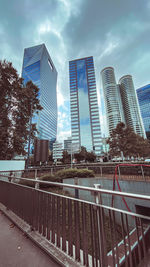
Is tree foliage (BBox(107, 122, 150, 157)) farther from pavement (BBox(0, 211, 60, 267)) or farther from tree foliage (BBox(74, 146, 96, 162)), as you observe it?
tree foliage (BBox(74, 146, 96, 162))

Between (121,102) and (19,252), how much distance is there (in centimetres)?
10494

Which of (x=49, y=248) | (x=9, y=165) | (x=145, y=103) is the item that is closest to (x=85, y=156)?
(x=9, y=165)

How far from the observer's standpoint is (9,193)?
349cm

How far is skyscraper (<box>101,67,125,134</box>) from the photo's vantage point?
8225cm

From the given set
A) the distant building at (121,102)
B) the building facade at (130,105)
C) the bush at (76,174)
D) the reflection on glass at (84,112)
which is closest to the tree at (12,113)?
the bush at (76,174)

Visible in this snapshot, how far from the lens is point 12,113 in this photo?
1359 cm

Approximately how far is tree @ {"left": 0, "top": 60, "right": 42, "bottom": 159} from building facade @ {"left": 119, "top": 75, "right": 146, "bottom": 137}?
7739 centimetres

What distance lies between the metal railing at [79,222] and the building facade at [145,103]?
9107cm

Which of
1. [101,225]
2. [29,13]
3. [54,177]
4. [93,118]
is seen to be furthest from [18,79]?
[93,118]

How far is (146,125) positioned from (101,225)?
9568 centimetres

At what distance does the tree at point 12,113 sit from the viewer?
11945 mm

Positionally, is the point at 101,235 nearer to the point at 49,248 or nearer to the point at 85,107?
the point at 49,248

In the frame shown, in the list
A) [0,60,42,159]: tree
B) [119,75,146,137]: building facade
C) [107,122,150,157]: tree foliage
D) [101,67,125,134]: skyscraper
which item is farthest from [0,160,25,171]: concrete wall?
[119,75,146,137]: building facade

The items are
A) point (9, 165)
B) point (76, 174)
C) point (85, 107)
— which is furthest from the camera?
point (85, 107)
